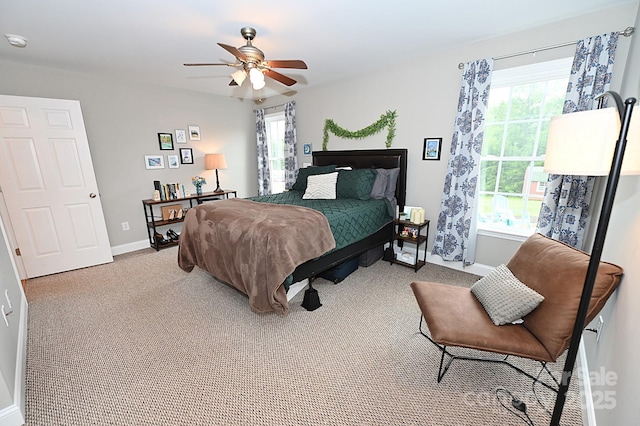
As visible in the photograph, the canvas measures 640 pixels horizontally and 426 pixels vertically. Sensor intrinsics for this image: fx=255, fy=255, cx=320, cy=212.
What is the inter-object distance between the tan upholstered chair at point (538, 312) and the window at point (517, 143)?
1201mm

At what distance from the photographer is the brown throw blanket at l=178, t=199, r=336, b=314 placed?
198cm

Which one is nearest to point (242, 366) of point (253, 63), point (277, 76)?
point (253, 63)

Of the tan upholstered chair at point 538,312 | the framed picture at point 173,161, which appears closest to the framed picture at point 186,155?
the framed picture at point 173,161

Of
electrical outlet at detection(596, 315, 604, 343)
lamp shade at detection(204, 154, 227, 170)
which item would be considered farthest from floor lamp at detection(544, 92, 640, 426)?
A: lamp shade at detection(204, 154, 227, 170)

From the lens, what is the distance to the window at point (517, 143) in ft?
7.97

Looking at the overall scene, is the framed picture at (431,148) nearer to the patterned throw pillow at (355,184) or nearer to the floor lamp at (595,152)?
the patterned throw pillow at (355,184)

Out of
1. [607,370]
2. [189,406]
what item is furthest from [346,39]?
[189,406]

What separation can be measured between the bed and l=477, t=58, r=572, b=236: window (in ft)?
3.86

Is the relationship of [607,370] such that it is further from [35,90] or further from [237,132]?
[35,90]

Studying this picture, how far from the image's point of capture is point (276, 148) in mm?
5184

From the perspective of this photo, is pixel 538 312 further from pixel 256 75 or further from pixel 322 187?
pixel 256 75

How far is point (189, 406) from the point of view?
4.81ft

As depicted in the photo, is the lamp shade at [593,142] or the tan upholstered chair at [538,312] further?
the tan upholstered chair at [538,312]

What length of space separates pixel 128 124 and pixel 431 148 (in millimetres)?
4294
